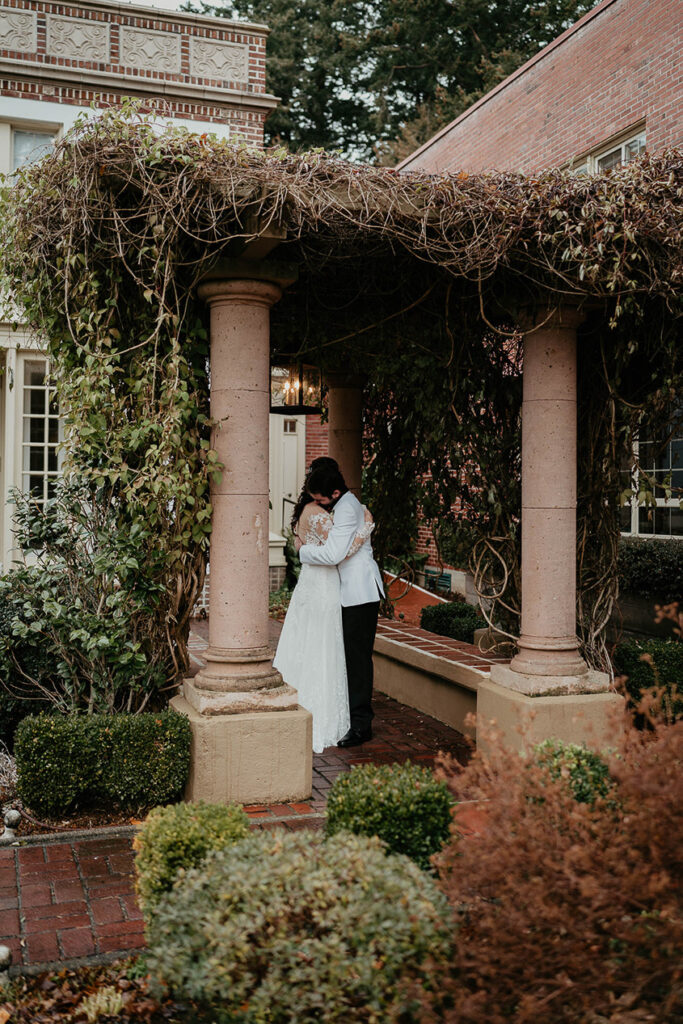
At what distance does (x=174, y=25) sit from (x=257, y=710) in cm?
1019

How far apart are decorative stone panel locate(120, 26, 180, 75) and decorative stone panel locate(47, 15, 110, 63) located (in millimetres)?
247

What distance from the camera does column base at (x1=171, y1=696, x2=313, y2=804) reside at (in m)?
5.00

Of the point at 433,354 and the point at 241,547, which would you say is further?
the point at 433,354

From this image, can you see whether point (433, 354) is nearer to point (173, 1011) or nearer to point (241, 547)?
point (241, 547)

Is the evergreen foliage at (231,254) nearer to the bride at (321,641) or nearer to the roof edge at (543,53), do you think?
the bride at (321,641)

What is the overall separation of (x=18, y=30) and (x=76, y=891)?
35.5 feet

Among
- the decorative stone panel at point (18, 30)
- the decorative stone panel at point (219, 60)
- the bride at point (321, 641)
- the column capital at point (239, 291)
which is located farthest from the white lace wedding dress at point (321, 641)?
the decorative stone panel at point (18, 30)

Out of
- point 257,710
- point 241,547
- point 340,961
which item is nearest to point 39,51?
point 241,547

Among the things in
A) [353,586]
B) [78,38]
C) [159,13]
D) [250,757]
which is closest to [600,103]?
[159,13]

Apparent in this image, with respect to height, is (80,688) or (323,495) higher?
(323,495)

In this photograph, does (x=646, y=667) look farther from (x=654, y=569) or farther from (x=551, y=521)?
(x=654, y=569)

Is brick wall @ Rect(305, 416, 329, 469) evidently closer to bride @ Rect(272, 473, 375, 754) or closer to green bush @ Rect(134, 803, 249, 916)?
bride @ Rect(272, 473, 375, 754)

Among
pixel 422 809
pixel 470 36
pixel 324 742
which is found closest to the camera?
pixel 422 809

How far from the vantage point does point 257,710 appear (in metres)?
5.16
